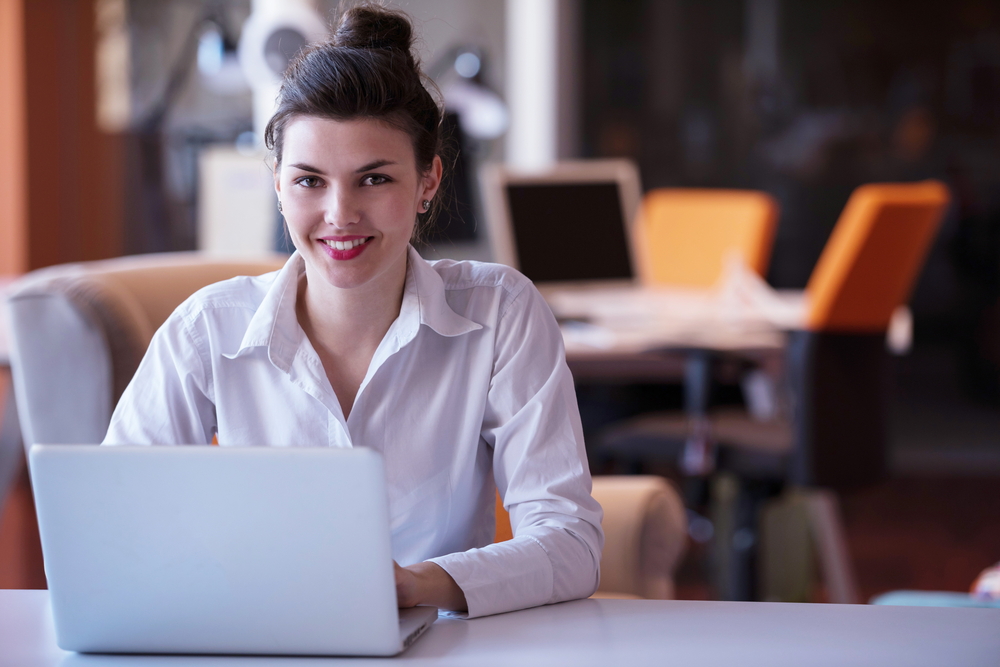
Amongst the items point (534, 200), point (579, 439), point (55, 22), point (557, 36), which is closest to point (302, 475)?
point (579, 439)

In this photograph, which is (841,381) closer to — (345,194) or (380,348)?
(380,348)

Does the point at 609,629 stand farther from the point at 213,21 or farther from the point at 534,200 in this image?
the point at 213,21

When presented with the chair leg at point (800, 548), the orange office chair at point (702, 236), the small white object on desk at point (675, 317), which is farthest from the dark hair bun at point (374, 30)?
the orange office chair at point (702, 236)

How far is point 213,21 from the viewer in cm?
386

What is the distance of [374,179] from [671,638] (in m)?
0.58

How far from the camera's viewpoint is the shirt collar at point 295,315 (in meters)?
1.19

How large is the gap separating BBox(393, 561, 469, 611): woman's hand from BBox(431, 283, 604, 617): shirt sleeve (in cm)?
1

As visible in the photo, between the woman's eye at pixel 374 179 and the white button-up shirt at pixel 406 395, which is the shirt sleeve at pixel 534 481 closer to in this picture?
the white button-up shirt at pixel 406 395

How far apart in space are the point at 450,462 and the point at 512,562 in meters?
0.24

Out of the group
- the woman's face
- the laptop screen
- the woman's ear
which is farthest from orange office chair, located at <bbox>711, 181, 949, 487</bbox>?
the woman's face

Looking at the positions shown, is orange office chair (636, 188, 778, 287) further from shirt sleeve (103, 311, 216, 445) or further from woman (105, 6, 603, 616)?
shirt sleeve (103, 311, 216, 445)

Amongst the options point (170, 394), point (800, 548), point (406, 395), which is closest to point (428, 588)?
point (406, 395)

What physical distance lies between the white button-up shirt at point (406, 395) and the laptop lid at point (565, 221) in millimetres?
2008

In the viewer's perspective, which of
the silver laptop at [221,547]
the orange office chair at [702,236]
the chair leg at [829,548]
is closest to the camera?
the silver laptop at [221,547]
